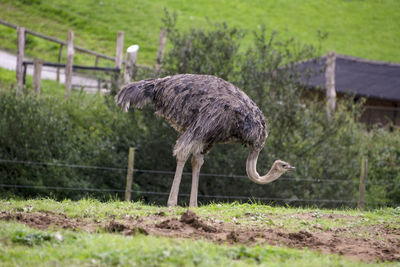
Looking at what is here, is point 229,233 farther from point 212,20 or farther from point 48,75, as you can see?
point 212,20

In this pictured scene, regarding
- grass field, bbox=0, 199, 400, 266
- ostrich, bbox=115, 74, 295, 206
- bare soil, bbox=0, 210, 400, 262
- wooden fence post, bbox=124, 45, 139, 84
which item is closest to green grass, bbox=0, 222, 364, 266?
grass field, bbox=0, 199, 400, 266

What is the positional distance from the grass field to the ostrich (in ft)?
3.04

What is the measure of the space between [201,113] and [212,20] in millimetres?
24878

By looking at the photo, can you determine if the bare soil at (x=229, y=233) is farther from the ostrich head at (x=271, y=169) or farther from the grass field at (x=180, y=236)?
the ostrich head at (x=271, y=169)

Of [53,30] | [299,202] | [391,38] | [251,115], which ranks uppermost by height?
[391,38]

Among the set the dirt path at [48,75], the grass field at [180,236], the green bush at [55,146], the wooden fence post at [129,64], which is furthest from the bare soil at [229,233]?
the dirt path at [48,75]

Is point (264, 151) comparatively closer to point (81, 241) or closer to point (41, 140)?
point (41, 140)

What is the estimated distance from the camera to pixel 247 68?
→ 1380 centimetres

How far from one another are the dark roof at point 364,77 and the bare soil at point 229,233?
12460 mm

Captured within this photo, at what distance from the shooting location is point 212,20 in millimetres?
32531

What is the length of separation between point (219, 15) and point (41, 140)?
22607mm

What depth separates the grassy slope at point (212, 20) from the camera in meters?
27.1

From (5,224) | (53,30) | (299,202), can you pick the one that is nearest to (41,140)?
(299,202)

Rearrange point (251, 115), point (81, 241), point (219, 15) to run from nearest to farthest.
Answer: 1. point (81, 241)
2. point (251, 115)
3. point (219, 15)
